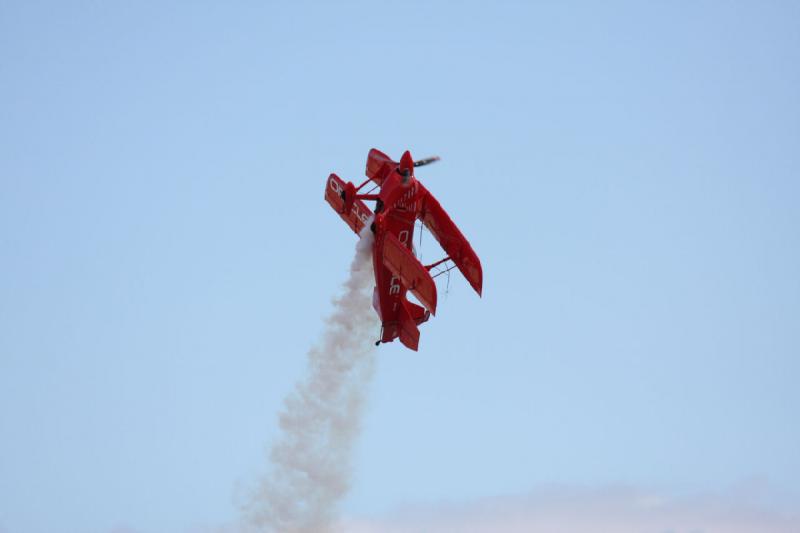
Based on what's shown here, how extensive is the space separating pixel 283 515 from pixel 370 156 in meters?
18.2

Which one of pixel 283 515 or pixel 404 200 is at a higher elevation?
pixel 404 200

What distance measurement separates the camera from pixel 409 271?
13025 cm

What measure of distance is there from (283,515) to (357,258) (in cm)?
1325

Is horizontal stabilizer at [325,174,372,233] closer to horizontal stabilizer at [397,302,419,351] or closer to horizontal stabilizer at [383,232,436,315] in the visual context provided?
horizontal stabilizer at [383,232,436,315]

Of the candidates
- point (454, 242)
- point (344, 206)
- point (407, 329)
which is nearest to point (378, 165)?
point (344, 206)

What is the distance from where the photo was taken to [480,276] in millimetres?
135375

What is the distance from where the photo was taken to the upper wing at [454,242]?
444 feet

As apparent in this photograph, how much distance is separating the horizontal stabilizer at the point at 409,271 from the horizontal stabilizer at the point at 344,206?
3636 millimetres

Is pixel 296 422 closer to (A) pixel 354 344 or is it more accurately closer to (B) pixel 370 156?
(A) pixel 354 344

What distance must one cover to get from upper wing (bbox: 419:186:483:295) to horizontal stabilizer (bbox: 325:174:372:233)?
2.84 meters

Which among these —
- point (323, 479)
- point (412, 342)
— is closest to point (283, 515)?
point (323, 479)

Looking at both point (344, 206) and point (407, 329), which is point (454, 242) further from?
point (344, 206)

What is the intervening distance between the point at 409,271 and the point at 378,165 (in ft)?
27.7

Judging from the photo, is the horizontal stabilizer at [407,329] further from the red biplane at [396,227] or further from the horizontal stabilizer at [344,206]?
the horizontal stabilizer at [344,206]
